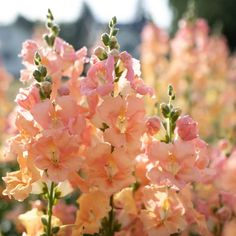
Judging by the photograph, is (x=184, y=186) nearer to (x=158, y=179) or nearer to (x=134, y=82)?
(x=158, y=179)

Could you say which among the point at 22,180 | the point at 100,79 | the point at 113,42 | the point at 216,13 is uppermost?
the point at 216,13

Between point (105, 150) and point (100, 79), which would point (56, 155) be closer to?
point (105, 150)

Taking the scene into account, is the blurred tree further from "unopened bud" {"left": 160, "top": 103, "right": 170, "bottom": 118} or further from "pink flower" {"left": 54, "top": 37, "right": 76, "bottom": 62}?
"unopened bud" {"left": 160, "top": 103, "right": 170, "bottom": 118}

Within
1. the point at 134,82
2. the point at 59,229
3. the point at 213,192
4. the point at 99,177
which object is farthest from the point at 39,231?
the point at 213,192

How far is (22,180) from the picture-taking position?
6.29ft

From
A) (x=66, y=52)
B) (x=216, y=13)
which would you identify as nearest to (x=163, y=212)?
(x=66, y=52)

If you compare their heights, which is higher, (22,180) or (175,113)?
(175,113)

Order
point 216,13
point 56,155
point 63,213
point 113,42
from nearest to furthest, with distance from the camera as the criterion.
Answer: point 56,155 → point 113,42 → point 63,213 → point 216,13

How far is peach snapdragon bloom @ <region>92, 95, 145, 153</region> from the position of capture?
6.10ft

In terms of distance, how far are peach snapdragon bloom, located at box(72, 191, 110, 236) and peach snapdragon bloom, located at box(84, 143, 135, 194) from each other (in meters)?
0.04

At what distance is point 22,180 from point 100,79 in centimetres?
38

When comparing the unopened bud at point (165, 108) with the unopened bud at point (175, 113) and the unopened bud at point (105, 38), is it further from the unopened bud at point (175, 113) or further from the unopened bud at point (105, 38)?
the unopened bud at point (105, 38)

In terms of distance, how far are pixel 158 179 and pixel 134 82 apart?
300mm

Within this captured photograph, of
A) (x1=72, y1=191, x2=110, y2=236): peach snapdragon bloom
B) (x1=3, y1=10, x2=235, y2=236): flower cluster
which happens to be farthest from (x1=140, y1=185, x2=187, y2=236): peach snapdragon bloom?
(x1=72, y1=191, x2=110, y2=236): peach snapdragon bloom
